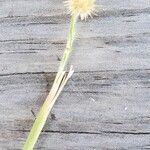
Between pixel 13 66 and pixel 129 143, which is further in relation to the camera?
pixel 13 66

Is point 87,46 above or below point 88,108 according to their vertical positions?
above

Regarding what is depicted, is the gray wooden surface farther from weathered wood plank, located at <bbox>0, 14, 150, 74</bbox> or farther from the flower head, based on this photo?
the flower head

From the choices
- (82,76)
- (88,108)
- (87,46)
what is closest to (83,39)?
(87,46)

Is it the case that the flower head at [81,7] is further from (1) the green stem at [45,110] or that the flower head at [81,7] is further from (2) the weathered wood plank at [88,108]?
(2) the weathered wood plank at [88,108]

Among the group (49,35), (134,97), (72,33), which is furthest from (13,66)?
(134,97)

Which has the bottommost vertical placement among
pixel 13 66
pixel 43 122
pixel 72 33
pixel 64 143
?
pixel 64 143

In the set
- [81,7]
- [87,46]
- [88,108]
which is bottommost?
[88,108]

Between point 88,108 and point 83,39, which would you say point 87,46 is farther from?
point 88,108

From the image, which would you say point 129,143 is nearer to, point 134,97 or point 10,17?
point 134,97
